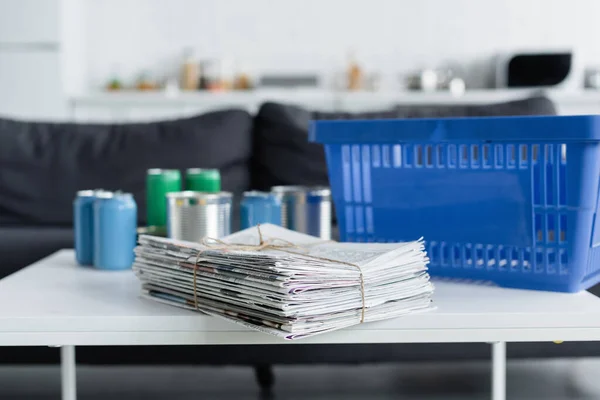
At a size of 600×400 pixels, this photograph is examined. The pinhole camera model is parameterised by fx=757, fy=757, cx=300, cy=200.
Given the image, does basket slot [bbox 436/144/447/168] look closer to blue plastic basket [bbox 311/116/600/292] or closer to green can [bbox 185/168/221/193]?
blue plastic basket [bbox 311/116/600/292]

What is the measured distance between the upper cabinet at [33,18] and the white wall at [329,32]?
46cm

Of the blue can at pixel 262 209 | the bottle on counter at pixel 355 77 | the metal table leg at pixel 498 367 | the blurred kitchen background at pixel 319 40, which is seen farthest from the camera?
the blurred kitchen background at pixel 319 40

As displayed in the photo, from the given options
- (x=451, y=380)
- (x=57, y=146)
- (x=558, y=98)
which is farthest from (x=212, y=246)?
(x=558, y=98)

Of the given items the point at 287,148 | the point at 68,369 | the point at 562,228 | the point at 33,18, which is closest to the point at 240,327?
the point at 68,369

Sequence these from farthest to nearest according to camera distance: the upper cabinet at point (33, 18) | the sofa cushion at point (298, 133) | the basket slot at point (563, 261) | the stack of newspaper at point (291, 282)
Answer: the upper cabinet at point (33, 18) → the sofa cushion at point (298, 133) → the basket slot at point (563, 261) → the stack of newspaper at point (291, 282)

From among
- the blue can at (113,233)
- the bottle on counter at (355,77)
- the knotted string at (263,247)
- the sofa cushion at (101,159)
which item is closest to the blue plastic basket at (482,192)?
the knotted string at (263,247)

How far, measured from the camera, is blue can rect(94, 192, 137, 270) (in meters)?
1.26

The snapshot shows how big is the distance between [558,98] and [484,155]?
3.90 m

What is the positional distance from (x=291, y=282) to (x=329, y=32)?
4579 millimetres

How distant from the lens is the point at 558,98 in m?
4.68

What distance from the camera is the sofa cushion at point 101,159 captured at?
2.17 m

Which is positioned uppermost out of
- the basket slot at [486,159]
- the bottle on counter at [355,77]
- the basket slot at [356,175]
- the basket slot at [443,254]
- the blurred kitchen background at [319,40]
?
the blurred kitchen background at [319,40]

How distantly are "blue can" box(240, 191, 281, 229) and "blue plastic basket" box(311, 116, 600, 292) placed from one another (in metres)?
0.10

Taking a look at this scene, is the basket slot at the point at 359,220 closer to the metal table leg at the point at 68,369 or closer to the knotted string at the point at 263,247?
the knotted string at the point at 263,247
